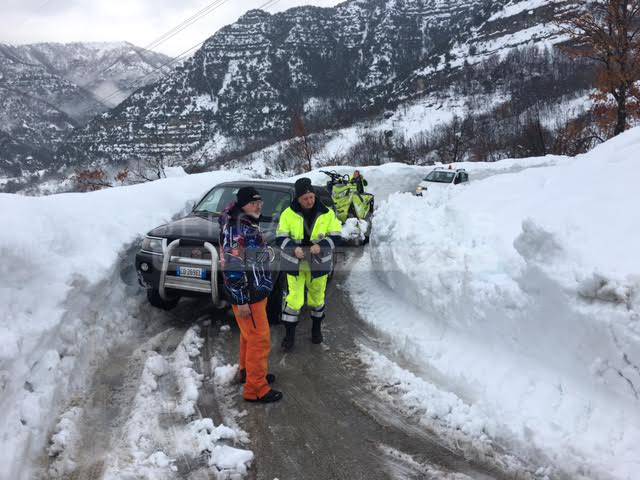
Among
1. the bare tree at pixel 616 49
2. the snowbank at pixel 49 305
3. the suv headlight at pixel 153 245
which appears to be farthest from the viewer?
the bare tree at pixel 616 49

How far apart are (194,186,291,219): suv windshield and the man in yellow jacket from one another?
143cm

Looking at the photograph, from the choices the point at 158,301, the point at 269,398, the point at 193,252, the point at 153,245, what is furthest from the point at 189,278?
the point at 269,398

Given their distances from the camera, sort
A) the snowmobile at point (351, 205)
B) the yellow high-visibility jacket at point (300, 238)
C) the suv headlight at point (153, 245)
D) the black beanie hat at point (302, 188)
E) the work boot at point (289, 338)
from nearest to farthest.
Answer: the black beanie hat at point (302, 188), the yellow high-visibility jacket at point (300, 238), the work boot at point (289, 338), the suv headlight at point (153, 245), the snowmobile at point (351, 205)

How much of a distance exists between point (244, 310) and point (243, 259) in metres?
0.44

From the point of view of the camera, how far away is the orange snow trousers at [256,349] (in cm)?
374

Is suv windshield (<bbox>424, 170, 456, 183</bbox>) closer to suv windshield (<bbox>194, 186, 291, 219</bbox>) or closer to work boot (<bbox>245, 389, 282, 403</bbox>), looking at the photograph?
suv windshield (<bbox>194, 186, 291, 219</bbox>)

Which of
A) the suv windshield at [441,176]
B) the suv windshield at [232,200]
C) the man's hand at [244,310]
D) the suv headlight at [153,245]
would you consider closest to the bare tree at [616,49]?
the suv windshield at [441,176]

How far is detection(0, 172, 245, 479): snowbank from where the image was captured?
3.24 m

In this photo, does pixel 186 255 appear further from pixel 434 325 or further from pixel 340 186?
pixel 340 186

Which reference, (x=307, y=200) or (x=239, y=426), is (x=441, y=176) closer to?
(x=307, y=200)

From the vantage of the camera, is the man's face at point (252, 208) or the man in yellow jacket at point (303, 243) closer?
the man's face at point (252, 208)

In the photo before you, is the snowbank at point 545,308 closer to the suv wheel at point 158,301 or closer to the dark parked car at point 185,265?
the dark parked car at point 185,265

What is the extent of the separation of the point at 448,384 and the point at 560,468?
1241 millimetres

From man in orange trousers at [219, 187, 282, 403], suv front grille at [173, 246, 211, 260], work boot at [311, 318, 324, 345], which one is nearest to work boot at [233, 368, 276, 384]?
man in orange trousers at [219, 187, 282, 403]
